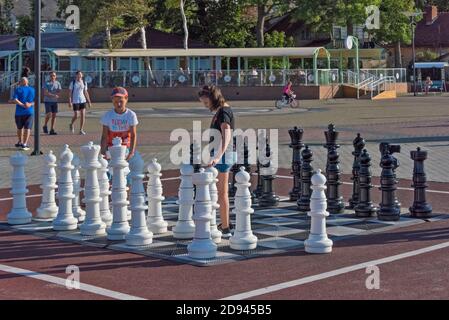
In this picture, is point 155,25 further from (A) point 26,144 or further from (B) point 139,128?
(A) point 26,144

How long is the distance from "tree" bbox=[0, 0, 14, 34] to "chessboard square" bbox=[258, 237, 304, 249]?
8415 cm

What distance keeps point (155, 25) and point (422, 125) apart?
161 ft

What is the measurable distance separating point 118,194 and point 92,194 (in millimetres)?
457

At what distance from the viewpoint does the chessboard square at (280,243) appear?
8.50m

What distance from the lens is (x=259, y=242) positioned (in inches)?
342

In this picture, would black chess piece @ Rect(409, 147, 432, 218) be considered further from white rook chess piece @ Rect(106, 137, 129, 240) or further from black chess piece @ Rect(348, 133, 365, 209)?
white rook chess piece @ Rect(106, 137, 129, 240)

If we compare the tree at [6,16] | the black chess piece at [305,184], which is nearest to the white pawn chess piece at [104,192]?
the black chess piece at [305,184]

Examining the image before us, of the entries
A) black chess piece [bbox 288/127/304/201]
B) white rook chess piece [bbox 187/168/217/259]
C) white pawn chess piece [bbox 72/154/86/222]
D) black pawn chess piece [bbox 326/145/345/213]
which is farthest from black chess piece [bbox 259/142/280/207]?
white rook chess piece [bbox 187/168/217/259]

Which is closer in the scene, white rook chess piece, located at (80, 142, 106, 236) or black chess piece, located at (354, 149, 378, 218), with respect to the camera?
white rook chess piece, located at (80, 142, 106, 236)

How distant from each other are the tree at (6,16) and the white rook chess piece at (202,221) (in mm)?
84639

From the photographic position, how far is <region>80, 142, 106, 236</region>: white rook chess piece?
9055 mm

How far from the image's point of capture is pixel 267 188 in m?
11.4

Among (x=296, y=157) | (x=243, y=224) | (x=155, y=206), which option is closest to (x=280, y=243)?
(x=243, y=224)
